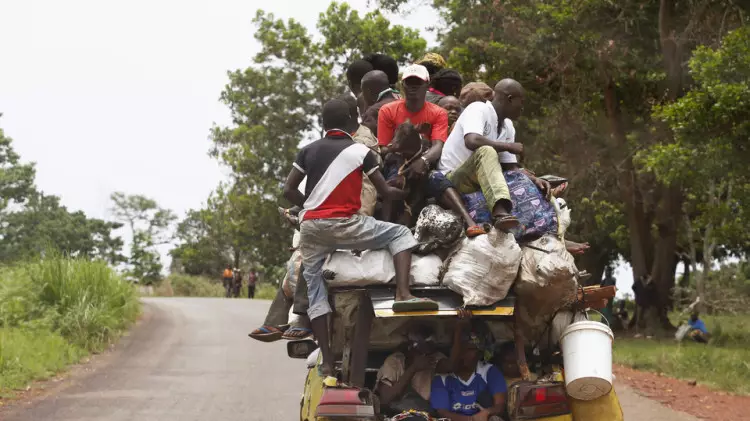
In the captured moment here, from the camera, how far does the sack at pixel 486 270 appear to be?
17.6 ft

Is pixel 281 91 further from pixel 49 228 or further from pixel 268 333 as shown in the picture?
pixel 268 333

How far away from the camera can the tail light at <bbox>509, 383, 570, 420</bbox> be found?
5.49 meters

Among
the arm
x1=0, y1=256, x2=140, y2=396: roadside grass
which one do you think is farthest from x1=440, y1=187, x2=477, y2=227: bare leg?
x1=0, y1=256, x2=140, y2=396: roadside grass

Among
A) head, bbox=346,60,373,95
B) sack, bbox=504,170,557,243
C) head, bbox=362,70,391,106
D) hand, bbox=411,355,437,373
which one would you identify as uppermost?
head, bbox=346,60,373,95

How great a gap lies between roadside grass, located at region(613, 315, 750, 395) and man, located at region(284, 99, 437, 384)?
27.5 feet

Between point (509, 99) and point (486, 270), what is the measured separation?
1571mm

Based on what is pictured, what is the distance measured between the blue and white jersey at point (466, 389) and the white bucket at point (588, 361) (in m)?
0.46

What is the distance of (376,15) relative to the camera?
38.1m

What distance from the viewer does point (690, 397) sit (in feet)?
40.9

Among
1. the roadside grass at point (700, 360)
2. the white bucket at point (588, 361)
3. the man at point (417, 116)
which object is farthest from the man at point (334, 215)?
the roadside grass at point (700, 360)

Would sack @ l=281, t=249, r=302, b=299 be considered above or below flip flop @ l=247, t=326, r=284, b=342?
above

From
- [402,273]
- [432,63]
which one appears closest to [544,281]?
[402,273]

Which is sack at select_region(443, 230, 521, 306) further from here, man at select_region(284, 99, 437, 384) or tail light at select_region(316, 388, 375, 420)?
tail light at select_region(316, 388, 375, 420)

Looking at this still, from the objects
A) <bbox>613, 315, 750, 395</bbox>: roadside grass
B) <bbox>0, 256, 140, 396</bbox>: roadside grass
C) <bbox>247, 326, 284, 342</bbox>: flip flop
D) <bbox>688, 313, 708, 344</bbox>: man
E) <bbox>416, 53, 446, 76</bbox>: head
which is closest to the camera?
<bbox>247, 326, 284, 342</bbox>: flip flop
